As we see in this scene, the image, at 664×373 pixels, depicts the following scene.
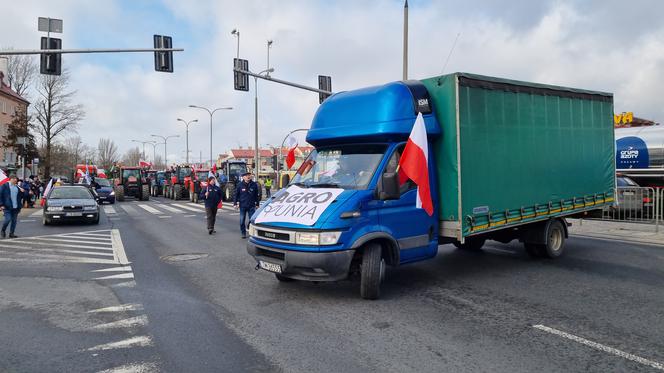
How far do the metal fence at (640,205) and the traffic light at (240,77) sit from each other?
14545 mm

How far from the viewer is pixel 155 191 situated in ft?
143

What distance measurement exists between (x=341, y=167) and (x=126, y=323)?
Result: 335 cm

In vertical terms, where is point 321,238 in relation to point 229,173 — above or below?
below

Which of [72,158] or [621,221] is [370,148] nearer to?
[621,221]

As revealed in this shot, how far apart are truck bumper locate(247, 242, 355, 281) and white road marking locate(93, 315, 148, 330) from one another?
173 cm

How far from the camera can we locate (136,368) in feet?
13.3

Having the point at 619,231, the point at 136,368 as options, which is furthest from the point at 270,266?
the point at 619,231

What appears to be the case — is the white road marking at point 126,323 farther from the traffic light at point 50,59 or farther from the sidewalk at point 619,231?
the traffic light at point 50,59

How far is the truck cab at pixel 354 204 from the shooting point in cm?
580

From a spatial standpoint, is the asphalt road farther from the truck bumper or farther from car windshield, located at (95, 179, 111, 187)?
car windshield, located at (95, 179, 111, 187)

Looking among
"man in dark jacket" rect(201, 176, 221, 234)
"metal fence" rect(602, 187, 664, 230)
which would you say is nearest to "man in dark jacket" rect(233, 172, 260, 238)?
"man in dark jacket" rect(201, 176, 221, 234)

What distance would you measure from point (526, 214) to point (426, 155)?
286 centimetres

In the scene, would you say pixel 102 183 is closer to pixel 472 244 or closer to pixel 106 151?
pixel 472 244

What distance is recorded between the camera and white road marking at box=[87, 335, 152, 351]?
4527 millimetres
